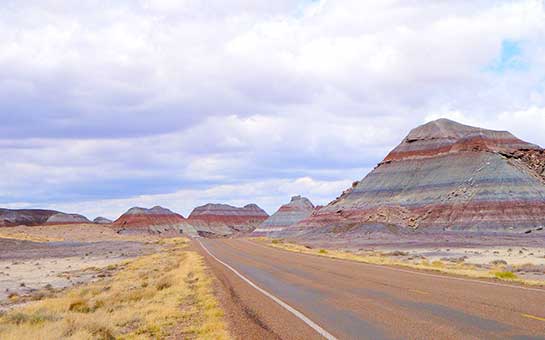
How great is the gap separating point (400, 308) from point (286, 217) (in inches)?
5977

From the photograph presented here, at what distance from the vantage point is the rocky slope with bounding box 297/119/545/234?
88.3 meters

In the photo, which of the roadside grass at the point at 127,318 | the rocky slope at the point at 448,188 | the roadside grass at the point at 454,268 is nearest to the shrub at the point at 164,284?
the roadside grass at the point at 127,318

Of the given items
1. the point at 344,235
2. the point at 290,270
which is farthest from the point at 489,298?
the point at 344,235

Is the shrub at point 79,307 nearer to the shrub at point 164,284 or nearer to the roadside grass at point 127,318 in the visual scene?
the roadside grass at point 127,318

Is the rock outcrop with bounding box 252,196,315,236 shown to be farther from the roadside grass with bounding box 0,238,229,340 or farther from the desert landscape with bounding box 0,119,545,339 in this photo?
the roadside grass with bounding box 0,238,229,340

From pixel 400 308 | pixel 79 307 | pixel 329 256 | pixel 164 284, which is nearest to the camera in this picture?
pixel 400 308

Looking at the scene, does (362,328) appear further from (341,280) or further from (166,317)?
(341,280)

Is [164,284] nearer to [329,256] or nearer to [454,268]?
[454,268]

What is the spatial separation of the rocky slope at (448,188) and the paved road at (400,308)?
70139 mm

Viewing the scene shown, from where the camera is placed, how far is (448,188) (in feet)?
326

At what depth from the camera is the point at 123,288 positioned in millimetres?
23672

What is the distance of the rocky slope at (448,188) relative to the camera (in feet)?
290

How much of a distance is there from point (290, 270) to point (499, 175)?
76.9 meters

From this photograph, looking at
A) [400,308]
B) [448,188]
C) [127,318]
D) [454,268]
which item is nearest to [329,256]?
[454,268]
